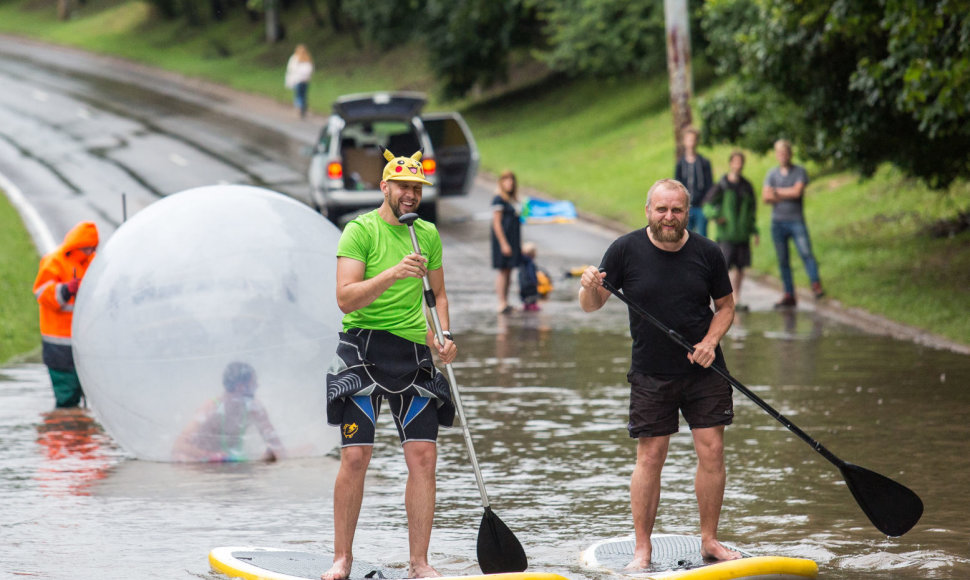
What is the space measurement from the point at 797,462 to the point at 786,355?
173 inches

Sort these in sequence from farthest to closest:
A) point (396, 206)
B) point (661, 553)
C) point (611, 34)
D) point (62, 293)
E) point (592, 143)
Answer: point (611, 34) → point (592, 143) → point (62, 293) → point (661, 553) → point (396, 206)

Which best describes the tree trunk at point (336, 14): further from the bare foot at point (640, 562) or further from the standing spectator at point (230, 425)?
the bare foot at point (640, 562)

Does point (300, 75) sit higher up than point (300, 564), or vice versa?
point (300, 75)

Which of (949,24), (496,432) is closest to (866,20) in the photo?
(949,24)

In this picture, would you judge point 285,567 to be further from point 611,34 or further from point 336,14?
point 336,14

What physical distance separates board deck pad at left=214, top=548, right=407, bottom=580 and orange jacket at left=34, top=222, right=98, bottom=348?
467 cm

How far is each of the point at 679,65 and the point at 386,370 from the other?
61.9 feet

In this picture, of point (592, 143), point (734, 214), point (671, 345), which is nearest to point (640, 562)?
point (671, 345)

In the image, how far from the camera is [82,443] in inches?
414

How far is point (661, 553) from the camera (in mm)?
7309

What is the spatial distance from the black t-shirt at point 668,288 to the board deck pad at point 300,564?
5.19 feet

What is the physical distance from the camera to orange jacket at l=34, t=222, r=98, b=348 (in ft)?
37.2

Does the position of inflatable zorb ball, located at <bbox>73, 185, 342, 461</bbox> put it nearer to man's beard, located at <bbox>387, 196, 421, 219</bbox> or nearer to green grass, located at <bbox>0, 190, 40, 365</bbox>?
man's beard, located at <bbox>387, 196, 421, 219</bbox>

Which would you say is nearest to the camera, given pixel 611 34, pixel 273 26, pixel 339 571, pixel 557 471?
pixel 339 571
